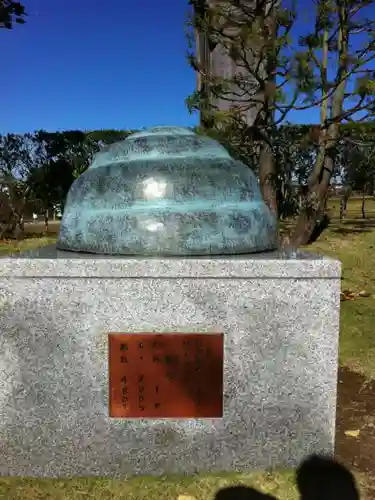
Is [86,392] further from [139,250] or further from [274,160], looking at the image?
[274,160]

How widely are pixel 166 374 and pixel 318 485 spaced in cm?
99

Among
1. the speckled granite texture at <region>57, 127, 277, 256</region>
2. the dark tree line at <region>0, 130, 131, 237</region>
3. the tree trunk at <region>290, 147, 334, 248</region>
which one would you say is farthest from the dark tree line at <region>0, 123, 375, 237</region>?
the speckled granite texture at <region>57, 127, 277, 256</region>

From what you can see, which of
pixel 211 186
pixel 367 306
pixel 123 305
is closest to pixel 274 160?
pixel 367 306

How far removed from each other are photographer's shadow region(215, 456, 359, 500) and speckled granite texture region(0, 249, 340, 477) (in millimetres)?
83

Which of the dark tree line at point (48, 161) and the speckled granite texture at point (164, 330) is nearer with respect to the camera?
the speckled granite texture at point (164, 330)

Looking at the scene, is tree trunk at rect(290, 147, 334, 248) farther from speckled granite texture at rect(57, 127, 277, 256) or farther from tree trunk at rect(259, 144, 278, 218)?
speckled granite texture at rect(57, 127, 277, 256)

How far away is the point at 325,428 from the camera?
8.48 feet

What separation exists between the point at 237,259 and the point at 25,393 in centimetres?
130

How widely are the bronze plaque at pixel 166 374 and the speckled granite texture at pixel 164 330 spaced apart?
0.05 metres

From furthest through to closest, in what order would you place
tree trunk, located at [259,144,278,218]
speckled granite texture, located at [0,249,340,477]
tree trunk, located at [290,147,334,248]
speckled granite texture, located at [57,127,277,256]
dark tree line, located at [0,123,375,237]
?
dark tree line, located at [0,123,375,237] < tree trunk, located at [290,147,334,248] < tree trunk, located at [259,144,278,218] < speckled granite texture, located at [57,127,277,256] < speckled granite texture, located at [0,249,340,477]

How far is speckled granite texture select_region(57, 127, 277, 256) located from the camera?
2590 millimetres

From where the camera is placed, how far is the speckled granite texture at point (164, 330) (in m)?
2.41

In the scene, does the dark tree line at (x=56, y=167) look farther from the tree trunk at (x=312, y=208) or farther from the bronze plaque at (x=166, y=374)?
the bronze plaque at (x=166, y=374)

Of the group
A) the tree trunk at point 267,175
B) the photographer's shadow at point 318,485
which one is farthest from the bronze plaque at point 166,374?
the tree trunk at point 267,175
